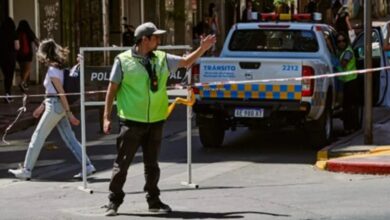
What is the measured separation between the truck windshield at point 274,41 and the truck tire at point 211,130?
156 cm

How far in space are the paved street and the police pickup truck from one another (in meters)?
0.46

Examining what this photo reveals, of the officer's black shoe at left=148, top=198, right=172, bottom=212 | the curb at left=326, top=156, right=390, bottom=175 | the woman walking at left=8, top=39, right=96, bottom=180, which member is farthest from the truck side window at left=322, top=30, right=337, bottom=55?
the officer's black shoe at left=148, top=198, right=172, bottom=212

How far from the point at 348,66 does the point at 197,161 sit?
346cm

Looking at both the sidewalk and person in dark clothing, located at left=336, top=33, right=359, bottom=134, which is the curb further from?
person in dark clothing, located at left=336, top=33, right=359, bottom=134

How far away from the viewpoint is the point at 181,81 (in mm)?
9898

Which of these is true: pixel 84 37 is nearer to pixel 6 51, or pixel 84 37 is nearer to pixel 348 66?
pixel 6 51

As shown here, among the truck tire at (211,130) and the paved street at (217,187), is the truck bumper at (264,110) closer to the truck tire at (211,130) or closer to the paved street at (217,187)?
the truck tire at (211,130)

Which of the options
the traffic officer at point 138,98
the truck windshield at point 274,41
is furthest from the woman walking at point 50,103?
the truck windshield at point 274,41

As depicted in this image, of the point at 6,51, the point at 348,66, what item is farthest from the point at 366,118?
the point at 6,51

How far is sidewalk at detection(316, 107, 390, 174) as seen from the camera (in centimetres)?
1028

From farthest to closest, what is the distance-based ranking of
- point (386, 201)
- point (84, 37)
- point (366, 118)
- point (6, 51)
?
point (84, 37) < point (6, 51) < point (366, 118) < point (386, 201)

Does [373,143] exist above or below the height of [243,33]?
below

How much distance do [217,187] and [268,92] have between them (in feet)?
8.28

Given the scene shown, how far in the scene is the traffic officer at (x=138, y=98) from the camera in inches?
311
